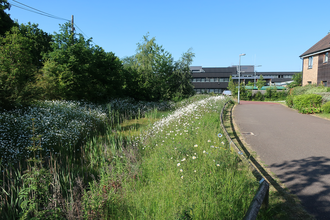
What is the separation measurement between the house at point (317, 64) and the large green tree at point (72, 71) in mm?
24198

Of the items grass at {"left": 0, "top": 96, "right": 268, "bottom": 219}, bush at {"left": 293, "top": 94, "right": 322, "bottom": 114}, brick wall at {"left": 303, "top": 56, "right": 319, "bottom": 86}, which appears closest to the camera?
grass at {"left": 0, "top": 96, "right": 268, "bottom": 219}

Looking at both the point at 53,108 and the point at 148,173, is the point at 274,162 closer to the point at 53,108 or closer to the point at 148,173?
the point at 148,173

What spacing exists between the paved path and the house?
18778mm

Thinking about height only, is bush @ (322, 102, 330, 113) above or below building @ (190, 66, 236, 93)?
below

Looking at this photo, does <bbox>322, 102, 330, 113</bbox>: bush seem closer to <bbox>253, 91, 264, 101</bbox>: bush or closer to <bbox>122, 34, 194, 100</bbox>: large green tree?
<bbox>122, 34, 194, 100</bbox>: large green tree

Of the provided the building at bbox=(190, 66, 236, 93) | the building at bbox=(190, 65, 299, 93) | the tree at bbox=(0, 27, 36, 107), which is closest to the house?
the tree at bbox=(0, 27, 36, 107)

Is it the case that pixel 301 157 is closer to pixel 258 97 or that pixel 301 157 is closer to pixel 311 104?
pixel 311 104

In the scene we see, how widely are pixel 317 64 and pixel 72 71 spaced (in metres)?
27.9

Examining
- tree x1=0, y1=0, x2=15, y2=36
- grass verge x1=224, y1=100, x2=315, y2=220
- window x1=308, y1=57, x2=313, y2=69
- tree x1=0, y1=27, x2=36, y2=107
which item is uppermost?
tree x1=0, y1=0, x2=15, y2=36

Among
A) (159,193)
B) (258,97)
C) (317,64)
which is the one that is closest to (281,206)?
(159,193)

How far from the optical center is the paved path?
13.0 ft

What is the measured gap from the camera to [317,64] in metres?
26.7

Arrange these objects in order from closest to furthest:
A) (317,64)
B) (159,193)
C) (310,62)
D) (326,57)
A: (159,193), (326,57), (317,64), (310,62)

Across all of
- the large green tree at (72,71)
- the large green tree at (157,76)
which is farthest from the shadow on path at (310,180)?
the large green tree at (157,76)
